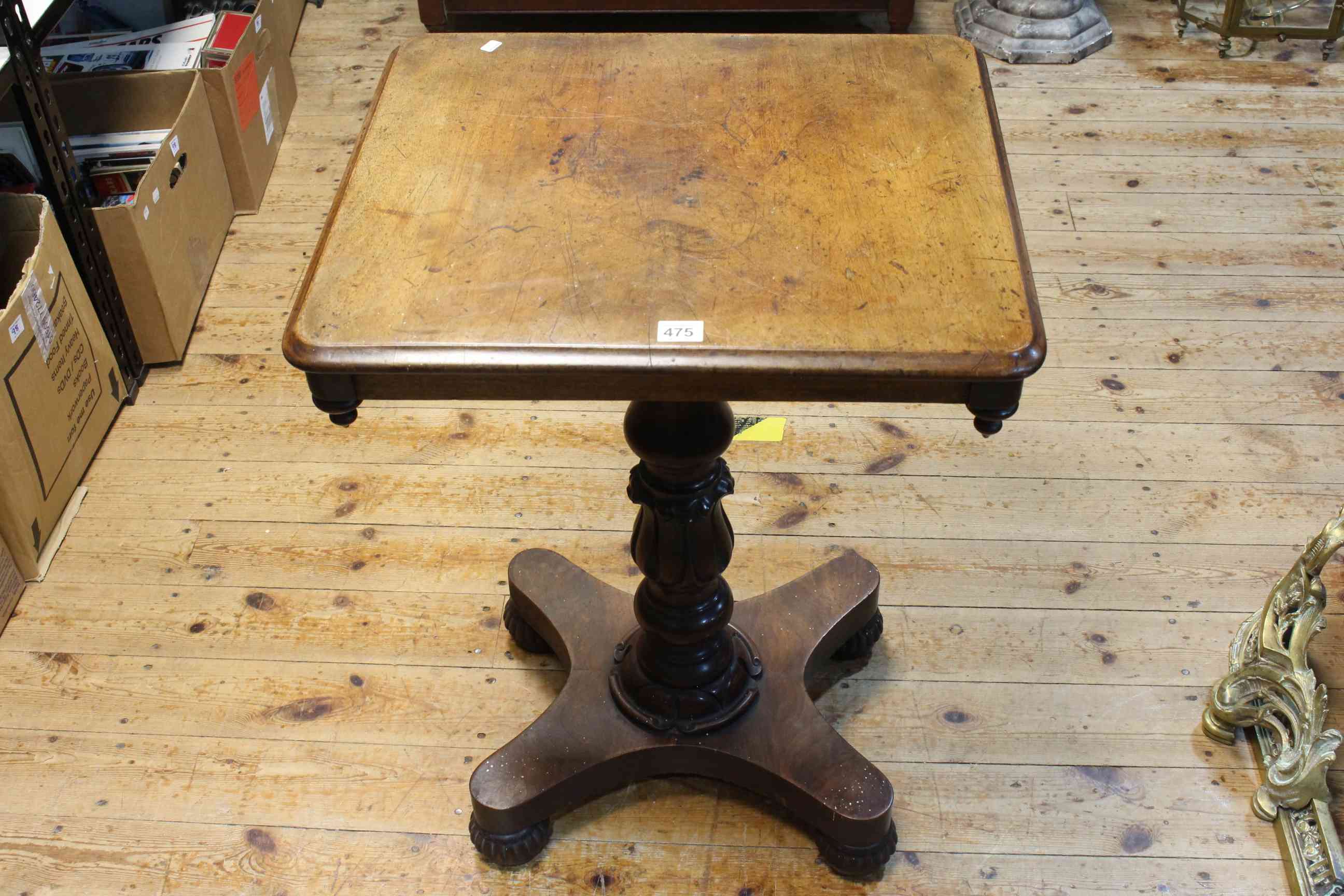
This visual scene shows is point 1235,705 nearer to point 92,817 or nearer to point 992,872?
point 992,872

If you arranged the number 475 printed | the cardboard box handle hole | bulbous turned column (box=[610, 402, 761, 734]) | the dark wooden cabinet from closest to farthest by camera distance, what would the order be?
the number 475 printed < bulbous turned column (box=[610, 402, 761, 734]) < the cardboard box handle hole < the dark wooden cabinet

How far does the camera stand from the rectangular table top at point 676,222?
42.7 inches

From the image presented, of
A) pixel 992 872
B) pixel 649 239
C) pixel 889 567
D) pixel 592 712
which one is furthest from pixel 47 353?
pixel 992 872

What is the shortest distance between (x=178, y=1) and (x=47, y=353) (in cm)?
131

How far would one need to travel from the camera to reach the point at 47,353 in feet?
6.33

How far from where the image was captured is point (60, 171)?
6.67 feet

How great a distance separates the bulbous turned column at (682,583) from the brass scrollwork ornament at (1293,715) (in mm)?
631

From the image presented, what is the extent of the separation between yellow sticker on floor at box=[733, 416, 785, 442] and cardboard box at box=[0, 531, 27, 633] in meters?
1.13

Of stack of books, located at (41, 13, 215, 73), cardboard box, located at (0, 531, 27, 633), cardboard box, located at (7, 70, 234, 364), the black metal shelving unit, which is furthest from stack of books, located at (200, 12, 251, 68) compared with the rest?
cardboard box, located at (0, 531, 27, 633)

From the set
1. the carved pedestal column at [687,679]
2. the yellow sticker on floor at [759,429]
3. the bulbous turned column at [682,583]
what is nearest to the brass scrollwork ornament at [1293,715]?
the carved pedestal column at [687,679]

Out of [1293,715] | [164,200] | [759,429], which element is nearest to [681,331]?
[1293,715]

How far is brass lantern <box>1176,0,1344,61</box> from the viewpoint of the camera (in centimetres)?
303

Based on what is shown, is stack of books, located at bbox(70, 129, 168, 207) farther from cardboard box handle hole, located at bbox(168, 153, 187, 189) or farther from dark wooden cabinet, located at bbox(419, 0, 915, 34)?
dark wooden cabinet, located at bbox(419, 0, 915, 34)

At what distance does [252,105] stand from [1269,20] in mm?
2380
